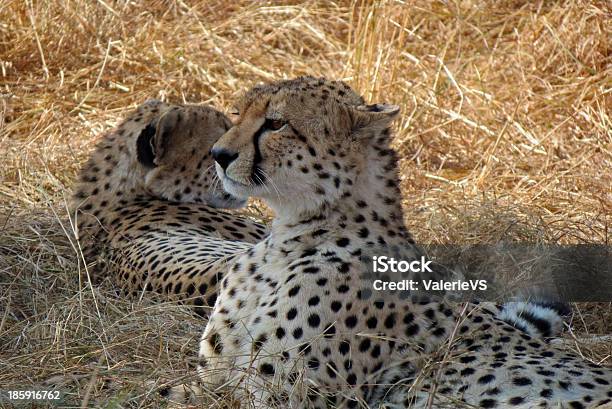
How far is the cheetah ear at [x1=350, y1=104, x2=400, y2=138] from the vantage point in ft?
10.4

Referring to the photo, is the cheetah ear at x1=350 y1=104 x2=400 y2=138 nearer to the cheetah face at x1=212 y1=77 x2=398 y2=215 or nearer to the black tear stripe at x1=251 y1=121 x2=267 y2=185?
the cheetah face at x1=212 y1=77 x2=398 y2=215

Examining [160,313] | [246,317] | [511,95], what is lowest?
[160,313]

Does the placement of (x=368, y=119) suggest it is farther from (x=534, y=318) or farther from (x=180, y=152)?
(x=180, y=152)

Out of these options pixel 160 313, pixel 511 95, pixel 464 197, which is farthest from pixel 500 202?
pixel 160 313

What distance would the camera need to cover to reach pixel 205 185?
188 inches

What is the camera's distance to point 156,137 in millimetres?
4621

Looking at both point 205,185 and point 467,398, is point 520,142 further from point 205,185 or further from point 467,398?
point 467,398

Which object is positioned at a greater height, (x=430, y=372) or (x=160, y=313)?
(x=430, y=372)

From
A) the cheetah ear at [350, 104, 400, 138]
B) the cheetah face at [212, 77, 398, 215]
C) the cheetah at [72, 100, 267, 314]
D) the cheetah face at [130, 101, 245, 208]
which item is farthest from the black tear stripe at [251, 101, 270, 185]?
the cheetah face at [130, 101, 245, 208]

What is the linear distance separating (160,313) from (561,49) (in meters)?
3.21

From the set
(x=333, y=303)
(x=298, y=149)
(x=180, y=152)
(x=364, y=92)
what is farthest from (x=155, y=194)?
(x=333, y=303)

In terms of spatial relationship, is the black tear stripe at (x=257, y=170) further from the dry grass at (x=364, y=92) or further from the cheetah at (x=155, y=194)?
the cheetah at (x=155, y=194)

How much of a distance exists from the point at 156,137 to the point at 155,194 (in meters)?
0.23

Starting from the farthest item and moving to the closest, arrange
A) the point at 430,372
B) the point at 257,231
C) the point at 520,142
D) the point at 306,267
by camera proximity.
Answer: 1. the point at 520,142
2. the point at 257,231
3. the point at 306,267
4. the point at 430,372
